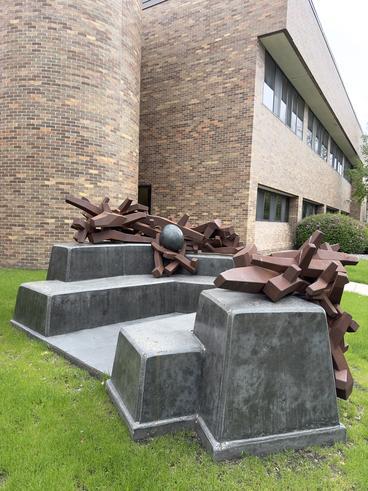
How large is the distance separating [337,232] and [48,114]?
13.2m

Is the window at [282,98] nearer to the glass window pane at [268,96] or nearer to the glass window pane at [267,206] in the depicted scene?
the glass window pane at [268,96]

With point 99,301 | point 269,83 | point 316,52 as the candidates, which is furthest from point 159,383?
point 316,52

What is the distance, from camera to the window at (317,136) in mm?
19109

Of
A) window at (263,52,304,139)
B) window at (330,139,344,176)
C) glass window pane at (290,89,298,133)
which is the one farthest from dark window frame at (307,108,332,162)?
glass window pane at (290,89,298,133)

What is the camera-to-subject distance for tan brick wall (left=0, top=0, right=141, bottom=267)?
9086 mm

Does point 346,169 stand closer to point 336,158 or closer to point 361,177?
point 361,177

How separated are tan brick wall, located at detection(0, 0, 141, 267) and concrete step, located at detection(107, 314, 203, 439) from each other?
7496mm

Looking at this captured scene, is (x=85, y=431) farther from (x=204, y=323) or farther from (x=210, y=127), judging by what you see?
(x=210, y=127)

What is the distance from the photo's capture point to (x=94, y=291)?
4.37 m

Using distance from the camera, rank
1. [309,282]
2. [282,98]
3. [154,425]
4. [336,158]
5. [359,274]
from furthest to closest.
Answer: [336,158], [282,98], [359,274], [309,282], [154,425]

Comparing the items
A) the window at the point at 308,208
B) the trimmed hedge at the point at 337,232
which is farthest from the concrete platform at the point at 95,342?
the window at the point at 308,208

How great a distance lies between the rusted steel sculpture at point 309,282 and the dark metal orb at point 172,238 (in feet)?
8.62

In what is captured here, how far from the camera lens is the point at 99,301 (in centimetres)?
441

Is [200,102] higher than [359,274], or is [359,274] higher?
[200,102]
